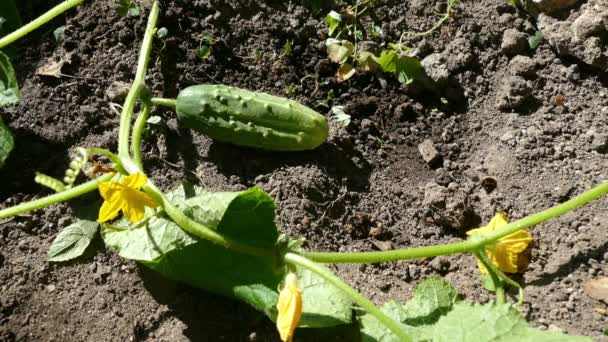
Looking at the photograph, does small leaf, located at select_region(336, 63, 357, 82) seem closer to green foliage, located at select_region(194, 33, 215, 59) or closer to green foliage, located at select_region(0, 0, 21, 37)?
green foliage, located at select_region(194, 33, 215, 59)

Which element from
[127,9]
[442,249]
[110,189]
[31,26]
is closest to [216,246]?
[110,189]

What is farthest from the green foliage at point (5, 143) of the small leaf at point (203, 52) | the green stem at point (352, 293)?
the green stem at point (352, 293)

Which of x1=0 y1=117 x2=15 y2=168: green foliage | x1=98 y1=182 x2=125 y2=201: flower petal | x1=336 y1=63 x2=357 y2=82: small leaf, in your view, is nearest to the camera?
x1=98 y1=182 x2=125 y2=201: flower petal

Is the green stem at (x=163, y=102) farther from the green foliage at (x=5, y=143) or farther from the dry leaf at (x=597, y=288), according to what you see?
the dry leaf at (x=597, y=288)

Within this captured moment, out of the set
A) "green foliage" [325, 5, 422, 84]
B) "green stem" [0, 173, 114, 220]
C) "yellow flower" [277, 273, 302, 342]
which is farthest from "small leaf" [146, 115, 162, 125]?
"yellow flower" [277, 273, 302, 342]

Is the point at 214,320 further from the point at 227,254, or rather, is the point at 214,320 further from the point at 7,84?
the point at 7,84

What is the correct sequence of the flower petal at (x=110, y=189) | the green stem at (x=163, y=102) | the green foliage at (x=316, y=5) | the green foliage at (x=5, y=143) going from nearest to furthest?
the flower petal at (x=110, y=189), the green foliage at (x=5, y=143), the green stem at (x=163, y=102), the green foliage at (x=316, y=5)
